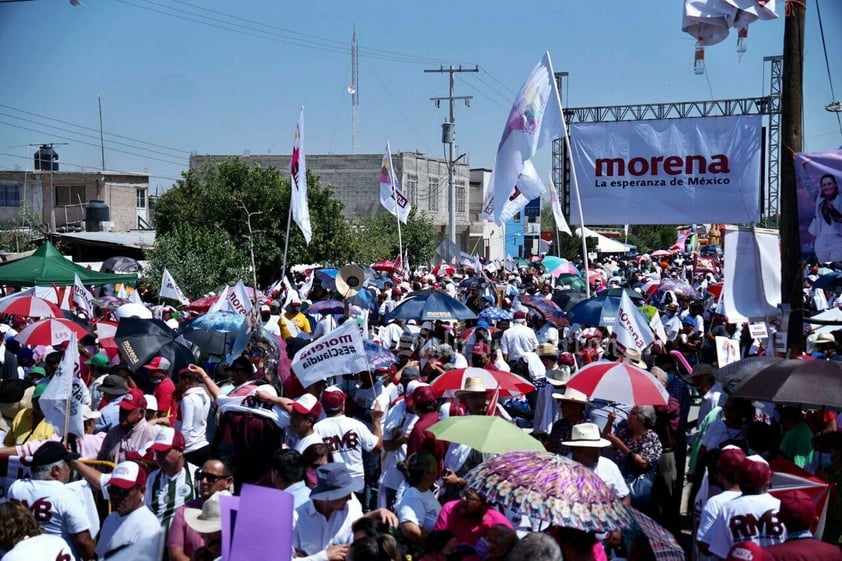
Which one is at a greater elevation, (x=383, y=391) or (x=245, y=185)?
(x=245, y=185)

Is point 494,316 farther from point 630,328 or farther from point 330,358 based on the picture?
point 330,358

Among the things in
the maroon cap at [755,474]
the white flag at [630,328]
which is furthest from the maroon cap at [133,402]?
the white flag at [630,328]

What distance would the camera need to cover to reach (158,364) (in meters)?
9.10

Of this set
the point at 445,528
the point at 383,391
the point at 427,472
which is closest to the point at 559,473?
the point at 445,528

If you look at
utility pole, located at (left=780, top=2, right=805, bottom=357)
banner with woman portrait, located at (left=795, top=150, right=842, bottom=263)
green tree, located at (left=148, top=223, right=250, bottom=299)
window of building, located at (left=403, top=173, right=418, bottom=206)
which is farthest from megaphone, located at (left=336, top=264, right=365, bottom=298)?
window of building, located at (left=403, top=173, right=418, bottom=206)

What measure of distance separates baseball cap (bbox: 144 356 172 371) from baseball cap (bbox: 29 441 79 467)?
10.4 feet

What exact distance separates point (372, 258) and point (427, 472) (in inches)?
1349

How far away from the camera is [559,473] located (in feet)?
15.9

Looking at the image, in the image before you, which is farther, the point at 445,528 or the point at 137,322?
the point at 137,322

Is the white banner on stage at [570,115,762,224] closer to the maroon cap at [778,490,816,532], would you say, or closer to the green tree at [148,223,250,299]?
the maroon cap at [778,490,816,532]

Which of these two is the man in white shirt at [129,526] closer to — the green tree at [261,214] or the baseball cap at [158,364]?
the baseball cap at [158,364]

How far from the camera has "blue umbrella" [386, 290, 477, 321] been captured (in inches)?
559

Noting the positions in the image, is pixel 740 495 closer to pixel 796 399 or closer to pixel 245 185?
pixel 796 399

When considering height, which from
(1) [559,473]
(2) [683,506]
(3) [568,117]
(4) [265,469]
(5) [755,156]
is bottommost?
(2) [683,506]
